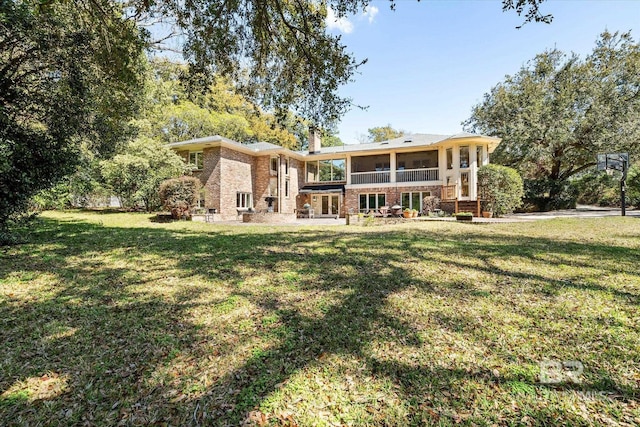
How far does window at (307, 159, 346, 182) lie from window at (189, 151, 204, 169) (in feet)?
31.1

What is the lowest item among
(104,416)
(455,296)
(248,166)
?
(104,416)

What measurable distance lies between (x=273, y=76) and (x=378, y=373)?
8.35 m

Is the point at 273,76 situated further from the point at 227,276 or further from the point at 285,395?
the point at 285,395

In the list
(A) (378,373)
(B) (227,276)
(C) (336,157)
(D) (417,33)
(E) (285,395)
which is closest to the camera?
(E) (285,395)

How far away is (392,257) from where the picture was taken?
6.09 m

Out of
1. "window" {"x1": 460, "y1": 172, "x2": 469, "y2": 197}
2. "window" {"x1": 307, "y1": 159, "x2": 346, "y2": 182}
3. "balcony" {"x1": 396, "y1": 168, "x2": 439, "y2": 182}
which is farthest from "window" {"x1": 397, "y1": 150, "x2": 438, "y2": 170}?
"window" {"x1": 307, "y1": 159, "x2": 346, "y2": 182}

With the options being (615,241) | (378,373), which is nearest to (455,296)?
(378,373)

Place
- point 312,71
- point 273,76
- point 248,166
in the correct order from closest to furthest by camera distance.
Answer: point 312,71, point 273,76, point 248,166

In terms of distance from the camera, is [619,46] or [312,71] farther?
[619,46]

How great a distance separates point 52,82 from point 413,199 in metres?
20.0

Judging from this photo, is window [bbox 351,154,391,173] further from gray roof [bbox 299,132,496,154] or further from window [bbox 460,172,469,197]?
window [bbox 460,172,469,197]

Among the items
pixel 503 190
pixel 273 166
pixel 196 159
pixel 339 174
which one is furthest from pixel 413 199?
pixel 196 159

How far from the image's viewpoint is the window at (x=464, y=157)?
20.0 metres

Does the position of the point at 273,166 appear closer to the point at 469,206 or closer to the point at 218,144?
the point at 218,144
